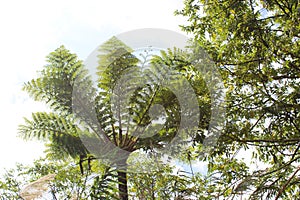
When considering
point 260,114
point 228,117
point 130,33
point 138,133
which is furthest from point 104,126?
point 260,114

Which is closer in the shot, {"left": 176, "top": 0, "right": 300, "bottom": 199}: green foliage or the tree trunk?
the tree trunk

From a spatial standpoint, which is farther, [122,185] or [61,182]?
[61,182]

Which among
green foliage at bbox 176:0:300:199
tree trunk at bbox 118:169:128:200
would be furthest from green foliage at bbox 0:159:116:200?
green foliage at bbox 176:0:300:199

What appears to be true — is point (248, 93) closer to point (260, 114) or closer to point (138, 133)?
point (260, 114)

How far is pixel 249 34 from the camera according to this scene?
7.80 ft

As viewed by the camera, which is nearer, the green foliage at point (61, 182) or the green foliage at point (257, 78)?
the green foliage at point (61, 182)

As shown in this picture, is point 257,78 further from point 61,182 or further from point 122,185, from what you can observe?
point 61,182

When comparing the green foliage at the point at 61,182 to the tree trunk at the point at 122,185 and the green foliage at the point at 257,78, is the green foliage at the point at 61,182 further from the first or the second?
the green foliage at the point at 257,78

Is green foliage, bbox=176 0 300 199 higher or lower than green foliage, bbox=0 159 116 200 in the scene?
higher

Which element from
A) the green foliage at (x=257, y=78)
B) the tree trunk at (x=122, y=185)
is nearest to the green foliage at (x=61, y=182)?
the tree trunk at (x=122, y=185)

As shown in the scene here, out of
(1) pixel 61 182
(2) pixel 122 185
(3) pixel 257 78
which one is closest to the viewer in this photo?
(2) pixel 122 185

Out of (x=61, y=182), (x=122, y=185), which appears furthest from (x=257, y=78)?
(x=61, y=182)

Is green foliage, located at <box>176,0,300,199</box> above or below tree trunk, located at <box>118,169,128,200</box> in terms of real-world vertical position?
above

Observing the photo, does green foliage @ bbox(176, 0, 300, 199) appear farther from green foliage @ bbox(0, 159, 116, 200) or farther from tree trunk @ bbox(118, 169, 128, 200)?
green foliage @ bbox(0, 159, 116, 200)
